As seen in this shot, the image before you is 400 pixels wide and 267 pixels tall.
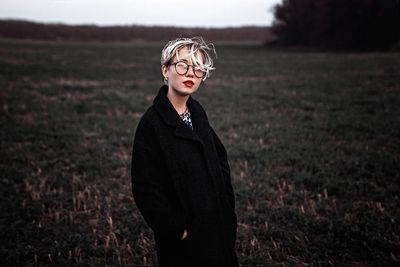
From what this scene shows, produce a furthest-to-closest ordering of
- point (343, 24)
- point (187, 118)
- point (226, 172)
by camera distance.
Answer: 1. point (343, 24)
2. point (226, 172)
3. point (187, 118)

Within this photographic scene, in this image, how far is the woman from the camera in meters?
2.14

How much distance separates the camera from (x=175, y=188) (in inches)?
84.9

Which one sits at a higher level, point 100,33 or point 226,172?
point 100,33

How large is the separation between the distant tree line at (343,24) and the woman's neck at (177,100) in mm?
39737

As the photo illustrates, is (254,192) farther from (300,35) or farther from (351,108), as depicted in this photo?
(300,35)

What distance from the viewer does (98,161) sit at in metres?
6.53

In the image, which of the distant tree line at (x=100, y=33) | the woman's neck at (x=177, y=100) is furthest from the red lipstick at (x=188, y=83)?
the distant tree line at (x=100, y=33)

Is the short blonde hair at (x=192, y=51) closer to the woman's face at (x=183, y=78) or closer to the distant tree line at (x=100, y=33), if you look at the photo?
the woman's face at (x=183, y=78)

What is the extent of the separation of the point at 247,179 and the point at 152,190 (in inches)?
146

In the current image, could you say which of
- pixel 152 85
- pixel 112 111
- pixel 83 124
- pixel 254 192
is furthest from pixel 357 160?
pixel 152 85

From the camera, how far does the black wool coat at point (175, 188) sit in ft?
6.99

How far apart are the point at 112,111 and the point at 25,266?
25.6ft

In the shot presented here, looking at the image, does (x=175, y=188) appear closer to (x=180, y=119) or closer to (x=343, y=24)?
(x=180, y=119)

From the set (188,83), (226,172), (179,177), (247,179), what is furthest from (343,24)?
(179,177)
